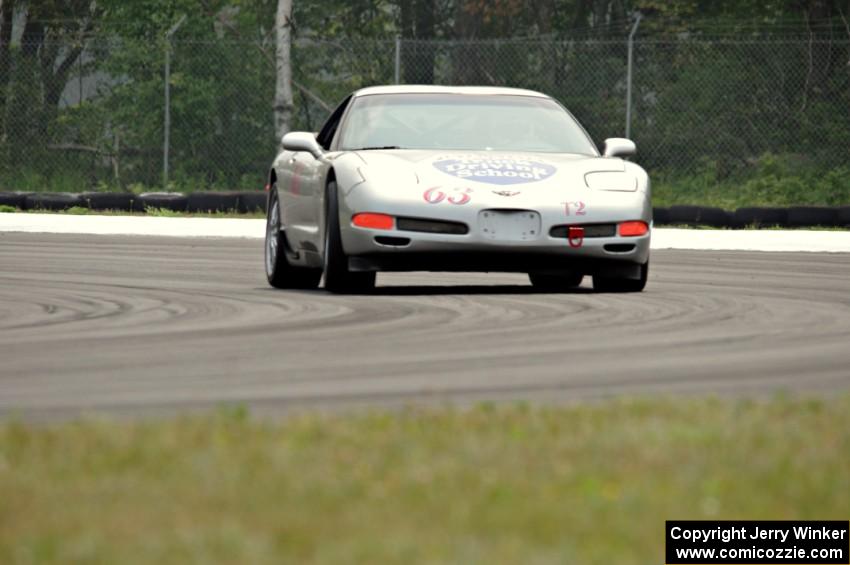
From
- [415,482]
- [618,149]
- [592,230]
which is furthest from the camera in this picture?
[618,149]

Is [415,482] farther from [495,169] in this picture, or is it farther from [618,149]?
[618,149]

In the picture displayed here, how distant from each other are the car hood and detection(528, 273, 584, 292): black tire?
3.62 ft

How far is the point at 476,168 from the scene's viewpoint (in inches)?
483

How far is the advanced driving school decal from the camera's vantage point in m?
12.2

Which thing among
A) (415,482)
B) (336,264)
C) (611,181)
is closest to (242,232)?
(336,264)

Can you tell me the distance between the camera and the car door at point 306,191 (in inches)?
500

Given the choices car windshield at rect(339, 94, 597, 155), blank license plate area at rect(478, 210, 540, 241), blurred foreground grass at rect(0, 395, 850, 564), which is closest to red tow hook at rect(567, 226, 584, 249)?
blank license plate area at rect(478, 210, 540, 241)

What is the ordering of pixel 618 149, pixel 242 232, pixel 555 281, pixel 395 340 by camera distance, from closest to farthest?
pixel 395 340, pixel 618 149, pixel 555 281, pixel 242 232

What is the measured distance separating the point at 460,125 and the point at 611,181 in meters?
1.25

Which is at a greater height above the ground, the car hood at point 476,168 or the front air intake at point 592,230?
the car hood at point 476,168

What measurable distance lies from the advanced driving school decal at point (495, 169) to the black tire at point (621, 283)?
858mm

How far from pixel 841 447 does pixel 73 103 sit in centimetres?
2472

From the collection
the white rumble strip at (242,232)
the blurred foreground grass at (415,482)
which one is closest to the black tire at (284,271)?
the white rumble strip at (242,232)

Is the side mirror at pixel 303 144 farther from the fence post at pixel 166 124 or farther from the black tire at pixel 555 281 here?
the fence post at pixel 166 124
